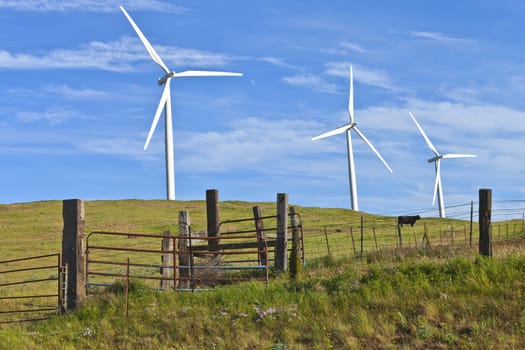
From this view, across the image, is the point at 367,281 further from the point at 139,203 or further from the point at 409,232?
the point at 139,203

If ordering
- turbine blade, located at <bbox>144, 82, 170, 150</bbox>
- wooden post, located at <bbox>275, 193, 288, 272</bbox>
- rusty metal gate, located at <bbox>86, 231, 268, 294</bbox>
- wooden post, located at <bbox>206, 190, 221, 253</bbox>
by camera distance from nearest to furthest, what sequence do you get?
rusty metal gate, located at <bbox>86, 231, 268, 294</bbox>, wooden post, located at <bbox>275, 193, 288, 272</bbox>, wooden post, located at <bbox>206, 190, 221, 253</bbox>, turbine blade, located at <bbox>144, 82, 170, 150</bbox>

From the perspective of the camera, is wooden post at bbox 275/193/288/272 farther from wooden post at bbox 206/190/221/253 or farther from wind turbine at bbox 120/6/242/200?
wind turbine at bbox 120/6/242/200

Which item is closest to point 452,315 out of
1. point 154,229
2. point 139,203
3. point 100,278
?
point 100,278

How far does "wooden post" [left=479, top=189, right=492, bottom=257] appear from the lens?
62.2ft

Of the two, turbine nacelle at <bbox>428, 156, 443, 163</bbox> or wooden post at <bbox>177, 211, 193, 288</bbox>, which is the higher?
turbine nacelle at <bbox>428, 156, 443, 163</bbox>

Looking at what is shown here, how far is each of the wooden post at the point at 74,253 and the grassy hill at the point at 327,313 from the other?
669mm

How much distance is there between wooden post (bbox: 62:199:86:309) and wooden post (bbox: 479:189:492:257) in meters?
11.5

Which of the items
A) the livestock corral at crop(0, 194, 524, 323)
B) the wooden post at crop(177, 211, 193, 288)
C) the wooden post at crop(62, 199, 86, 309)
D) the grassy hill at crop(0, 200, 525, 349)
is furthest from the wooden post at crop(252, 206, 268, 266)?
the wooden post at crop(62, 199, 86, 309)

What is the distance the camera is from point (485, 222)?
19125 millimetres

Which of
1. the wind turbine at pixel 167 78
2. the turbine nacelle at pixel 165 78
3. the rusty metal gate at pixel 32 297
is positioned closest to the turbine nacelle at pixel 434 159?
the wind turbine at pixel 167 78

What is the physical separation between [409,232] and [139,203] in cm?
3005

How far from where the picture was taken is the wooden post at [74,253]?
1945 cm

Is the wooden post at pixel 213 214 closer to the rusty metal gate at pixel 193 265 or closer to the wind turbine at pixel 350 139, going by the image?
the rusty metal gate at pixel 193 265

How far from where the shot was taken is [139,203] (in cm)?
6850
